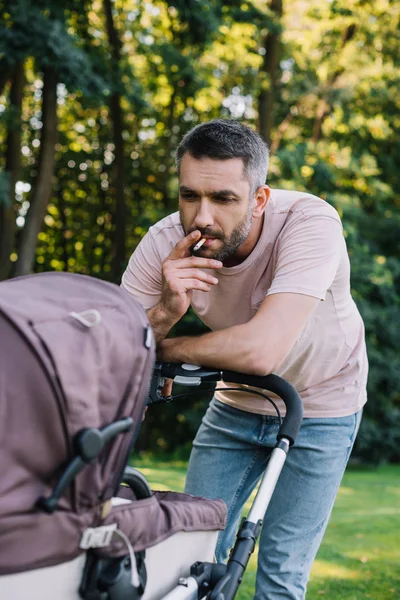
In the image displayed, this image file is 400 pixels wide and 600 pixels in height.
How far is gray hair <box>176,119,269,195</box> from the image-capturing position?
263 cm

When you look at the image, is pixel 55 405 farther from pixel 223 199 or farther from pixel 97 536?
pixel 223 199

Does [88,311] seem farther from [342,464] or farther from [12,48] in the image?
[12,48]

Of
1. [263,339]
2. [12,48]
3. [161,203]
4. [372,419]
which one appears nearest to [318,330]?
[263,339]

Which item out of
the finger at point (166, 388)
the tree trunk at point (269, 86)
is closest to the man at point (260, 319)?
the finger at point (166, 388)

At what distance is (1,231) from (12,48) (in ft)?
9.71

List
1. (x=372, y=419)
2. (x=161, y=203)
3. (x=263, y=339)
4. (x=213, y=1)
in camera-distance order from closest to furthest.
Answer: (x=263, y=339) < (x=213, y=1) < (x=372, y=419) < (x=161, y=203)

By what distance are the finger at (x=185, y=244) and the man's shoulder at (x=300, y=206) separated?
36 centimetres

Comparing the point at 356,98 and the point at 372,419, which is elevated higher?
the point at 356,98

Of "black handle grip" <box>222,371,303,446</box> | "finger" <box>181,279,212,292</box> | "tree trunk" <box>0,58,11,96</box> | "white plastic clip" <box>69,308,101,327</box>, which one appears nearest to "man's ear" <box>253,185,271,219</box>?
"finger" <box>181,279,212,292</box>

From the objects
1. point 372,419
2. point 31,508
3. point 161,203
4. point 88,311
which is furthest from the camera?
point 161,203

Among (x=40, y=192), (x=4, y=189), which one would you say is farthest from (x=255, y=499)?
(x=40, y=192)

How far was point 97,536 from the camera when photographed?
1.74 metres

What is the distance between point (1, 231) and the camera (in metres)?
11.8

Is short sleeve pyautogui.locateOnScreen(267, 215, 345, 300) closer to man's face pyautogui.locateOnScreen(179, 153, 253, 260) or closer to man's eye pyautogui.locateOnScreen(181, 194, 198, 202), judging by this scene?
man's face pyautogui.locateOnScreen(179, 153, 253, 260)
